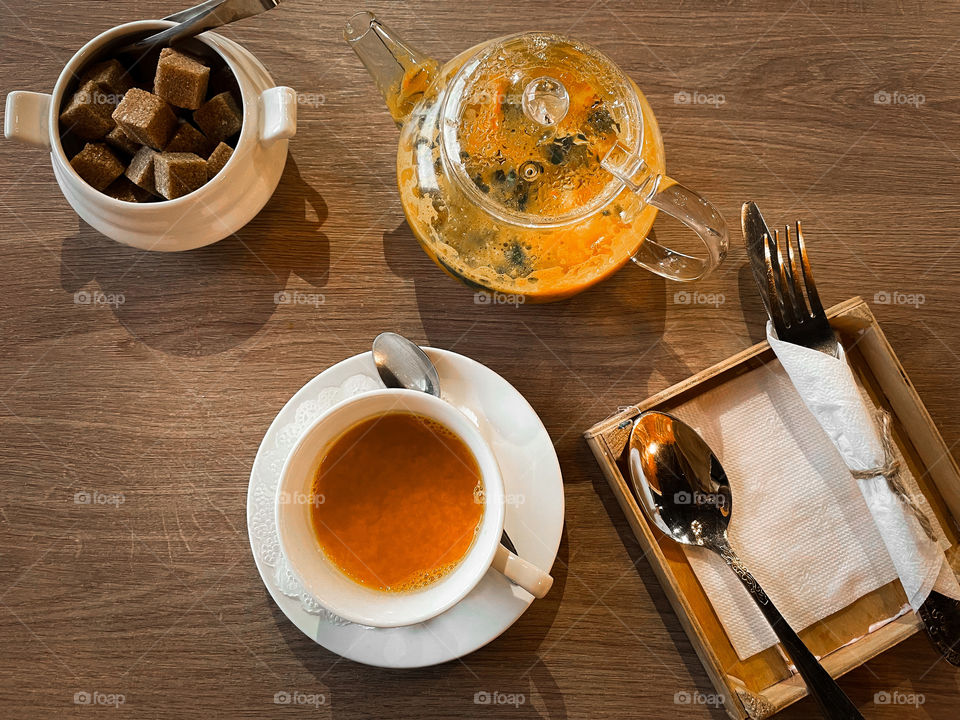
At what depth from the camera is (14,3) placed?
1.28 m

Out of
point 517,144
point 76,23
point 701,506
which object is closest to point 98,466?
point 76,23

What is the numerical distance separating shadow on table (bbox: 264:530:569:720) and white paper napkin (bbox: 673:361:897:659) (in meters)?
0.30

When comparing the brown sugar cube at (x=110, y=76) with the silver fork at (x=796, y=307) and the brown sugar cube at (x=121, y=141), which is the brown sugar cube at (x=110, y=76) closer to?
the brown sugar cube at (x=121, y=141)

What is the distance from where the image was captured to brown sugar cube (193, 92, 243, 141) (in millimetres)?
1094

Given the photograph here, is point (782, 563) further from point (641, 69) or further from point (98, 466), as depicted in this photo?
point (98, 466)

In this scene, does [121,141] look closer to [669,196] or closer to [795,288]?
[669,196]

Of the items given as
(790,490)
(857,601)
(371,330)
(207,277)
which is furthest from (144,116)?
(857,601)

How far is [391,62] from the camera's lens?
40.0 inches

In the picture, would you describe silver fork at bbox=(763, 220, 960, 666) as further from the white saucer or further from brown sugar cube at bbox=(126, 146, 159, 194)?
brown sugar cube at bbox=(126, 146, 159, 194)

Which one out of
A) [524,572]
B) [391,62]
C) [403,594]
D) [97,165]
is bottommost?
[403,594]

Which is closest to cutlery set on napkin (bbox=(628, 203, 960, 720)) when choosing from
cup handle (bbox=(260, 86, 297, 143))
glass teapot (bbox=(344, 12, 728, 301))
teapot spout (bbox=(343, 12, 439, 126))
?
glass teapot (bbox=(344, 12, 728, 301))

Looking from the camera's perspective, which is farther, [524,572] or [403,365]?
[403,365]

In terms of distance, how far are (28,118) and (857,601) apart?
1488 mm

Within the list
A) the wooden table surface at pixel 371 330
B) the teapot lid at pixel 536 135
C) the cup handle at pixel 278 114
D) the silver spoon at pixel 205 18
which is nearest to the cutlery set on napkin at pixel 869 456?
the wooden table surface at pixel 371 330
